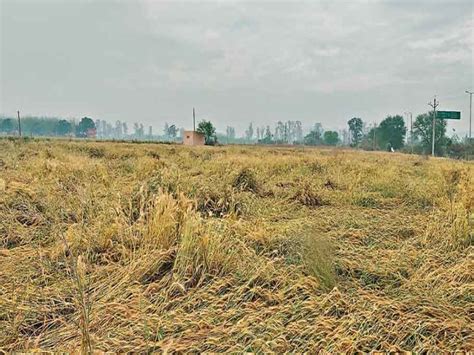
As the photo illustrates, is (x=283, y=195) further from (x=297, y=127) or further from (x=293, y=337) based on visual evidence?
(x=297, y=127)

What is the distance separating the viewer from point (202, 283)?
245 centimetres

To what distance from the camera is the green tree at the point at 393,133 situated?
55.6 m

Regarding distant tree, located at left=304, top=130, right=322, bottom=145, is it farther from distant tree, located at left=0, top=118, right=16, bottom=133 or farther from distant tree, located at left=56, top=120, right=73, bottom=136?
distant tree, located at left=0, top=118, right=16, bottom=133

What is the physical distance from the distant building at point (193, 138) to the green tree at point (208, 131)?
184 centimetres

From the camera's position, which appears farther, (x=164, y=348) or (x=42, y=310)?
(x=42, y=310)

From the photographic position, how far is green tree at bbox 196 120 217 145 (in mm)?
39609

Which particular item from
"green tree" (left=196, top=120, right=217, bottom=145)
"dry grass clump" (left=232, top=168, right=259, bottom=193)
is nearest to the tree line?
"green tree" (left=196, top=120, right=217, bottom=145)

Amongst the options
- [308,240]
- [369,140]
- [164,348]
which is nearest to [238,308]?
[164,348]

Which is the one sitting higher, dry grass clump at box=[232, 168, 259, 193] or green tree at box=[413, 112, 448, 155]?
green tree at box=[413, 112, 448, 155]

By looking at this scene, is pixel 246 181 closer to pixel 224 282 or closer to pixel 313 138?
pixel 224 282

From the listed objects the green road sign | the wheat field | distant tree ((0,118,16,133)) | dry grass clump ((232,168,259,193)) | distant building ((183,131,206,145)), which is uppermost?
distant tree ((0,118,16,133))

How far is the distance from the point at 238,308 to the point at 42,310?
1127 millimetres

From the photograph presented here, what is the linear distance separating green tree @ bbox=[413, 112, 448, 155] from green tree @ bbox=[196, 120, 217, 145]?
25895mm

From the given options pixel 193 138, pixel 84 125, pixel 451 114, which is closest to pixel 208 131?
pixel 193 138
